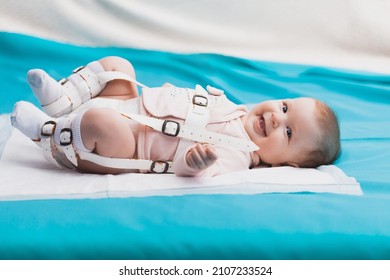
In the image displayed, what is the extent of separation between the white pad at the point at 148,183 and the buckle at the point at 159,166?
0.13 ft

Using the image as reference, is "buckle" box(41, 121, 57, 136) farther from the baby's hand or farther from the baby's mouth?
the baby's mouth

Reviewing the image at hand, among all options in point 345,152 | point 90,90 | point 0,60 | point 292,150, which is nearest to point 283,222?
point 292,150

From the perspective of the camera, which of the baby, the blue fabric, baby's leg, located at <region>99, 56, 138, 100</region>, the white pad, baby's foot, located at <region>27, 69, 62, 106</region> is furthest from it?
baby's leg, located at <region>99, 56, 138, 100</region>

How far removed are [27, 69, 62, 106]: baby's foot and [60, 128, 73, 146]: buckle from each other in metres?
0.17

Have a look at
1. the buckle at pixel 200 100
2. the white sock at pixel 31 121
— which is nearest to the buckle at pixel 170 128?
the buckle at pixel 200 100

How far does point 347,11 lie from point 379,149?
1.20 m

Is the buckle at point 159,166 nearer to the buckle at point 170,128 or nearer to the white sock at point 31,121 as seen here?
the buckle at point 170,128

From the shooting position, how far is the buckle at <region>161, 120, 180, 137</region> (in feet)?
4.06

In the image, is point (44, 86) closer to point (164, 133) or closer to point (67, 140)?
point (67, 140)

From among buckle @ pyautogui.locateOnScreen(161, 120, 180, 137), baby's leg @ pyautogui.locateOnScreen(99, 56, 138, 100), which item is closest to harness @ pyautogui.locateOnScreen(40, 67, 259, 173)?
buckle @ pyautogui.locateOnScreen(161, 120, 180, 137)

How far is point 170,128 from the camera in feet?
4.07

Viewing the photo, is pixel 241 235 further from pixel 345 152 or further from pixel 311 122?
pixel 345 152

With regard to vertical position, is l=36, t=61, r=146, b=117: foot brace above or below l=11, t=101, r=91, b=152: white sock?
above

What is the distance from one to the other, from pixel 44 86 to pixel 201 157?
0.45 m
